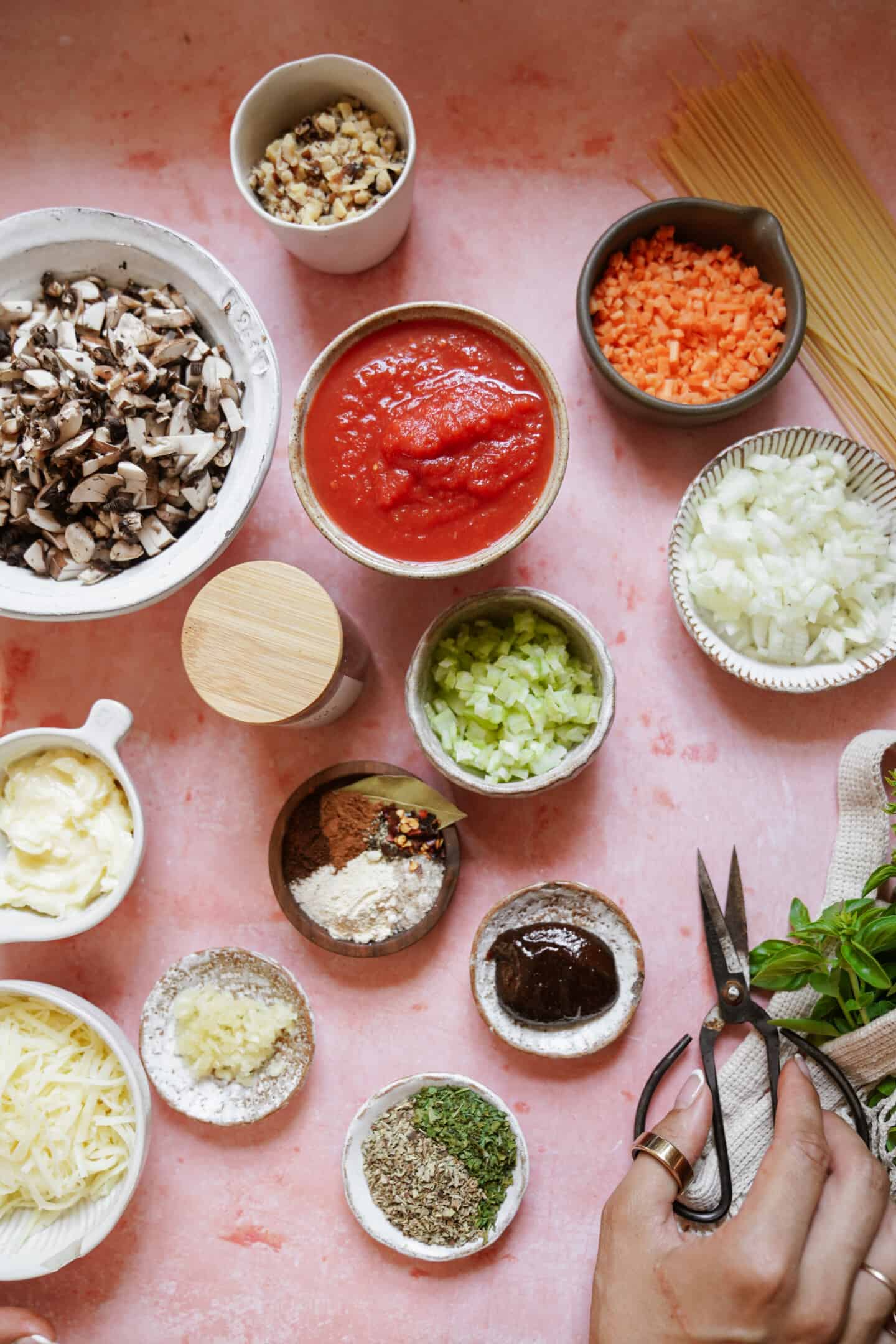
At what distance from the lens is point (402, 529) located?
1.88 m

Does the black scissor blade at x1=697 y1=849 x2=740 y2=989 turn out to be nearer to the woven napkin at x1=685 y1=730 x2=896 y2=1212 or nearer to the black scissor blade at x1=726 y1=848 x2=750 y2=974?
the black scissor blade at x1=726 y1=848 x2=750 y2=974

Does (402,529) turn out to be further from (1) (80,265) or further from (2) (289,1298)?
(2) (289,1298)

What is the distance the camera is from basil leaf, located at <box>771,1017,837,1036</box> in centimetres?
194

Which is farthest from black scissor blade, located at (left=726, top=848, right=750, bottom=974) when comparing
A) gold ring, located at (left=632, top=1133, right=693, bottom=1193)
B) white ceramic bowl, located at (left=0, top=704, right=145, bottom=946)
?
white ceramic bowl, located at (left=0, top=704, right=145, bottom=946)

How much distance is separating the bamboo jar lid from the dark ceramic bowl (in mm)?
743

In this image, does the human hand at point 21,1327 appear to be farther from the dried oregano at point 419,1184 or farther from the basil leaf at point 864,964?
the basil leaf at point 864,964

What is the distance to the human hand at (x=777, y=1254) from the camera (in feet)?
5.45

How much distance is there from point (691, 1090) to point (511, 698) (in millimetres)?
861

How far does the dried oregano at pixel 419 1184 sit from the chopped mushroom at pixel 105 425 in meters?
1.26

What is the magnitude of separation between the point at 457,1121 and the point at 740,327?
169cm

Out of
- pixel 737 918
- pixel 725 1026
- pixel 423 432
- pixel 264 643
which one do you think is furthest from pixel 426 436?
pixel 725 1026

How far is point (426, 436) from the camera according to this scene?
5.98ft

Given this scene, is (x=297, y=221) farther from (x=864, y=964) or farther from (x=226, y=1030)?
(x=864, y=964)

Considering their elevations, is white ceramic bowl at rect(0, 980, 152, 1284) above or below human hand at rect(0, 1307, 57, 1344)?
above
